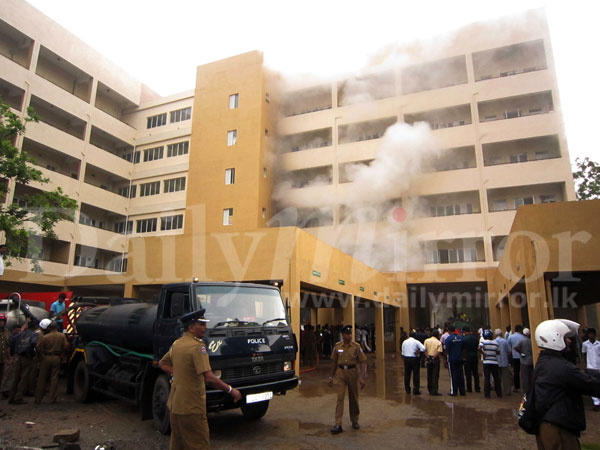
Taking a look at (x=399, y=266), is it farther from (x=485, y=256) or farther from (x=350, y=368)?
(x=350, y=368)

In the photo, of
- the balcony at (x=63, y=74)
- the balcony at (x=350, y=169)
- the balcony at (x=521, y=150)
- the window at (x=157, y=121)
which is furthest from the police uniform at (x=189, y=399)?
the window at (x=157, y=121)

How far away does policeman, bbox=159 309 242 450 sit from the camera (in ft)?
13.0

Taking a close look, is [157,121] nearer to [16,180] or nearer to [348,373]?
[16,180]

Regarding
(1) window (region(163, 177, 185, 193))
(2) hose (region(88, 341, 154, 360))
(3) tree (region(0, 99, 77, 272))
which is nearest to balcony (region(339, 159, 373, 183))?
(1) window (region(163, 177, 185, 193))

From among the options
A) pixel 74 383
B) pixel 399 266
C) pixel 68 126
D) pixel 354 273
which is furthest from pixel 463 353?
pixel 68 126

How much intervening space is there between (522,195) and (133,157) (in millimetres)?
32497

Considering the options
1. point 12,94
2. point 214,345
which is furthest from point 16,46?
point 214,345

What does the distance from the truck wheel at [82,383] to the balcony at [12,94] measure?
85.6 ft

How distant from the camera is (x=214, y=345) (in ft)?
19.3

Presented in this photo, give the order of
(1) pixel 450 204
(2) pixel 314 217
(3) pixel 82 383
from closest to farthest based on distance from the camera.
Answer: (3) pixel 82 383 → (1) pixel 450 204 → (2) pixel 314 217

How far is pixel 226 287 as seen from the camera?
6.74 meters

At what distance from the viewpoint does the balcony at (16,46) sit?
28.6 meters

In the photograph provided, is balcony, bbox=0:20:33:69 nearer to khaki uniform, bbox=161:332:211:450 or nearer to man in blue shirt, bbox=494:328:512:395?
khaki uniform, bbox=161:332:211:450

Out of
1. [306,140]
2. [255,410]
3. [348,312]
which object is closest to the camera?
[255,410]
